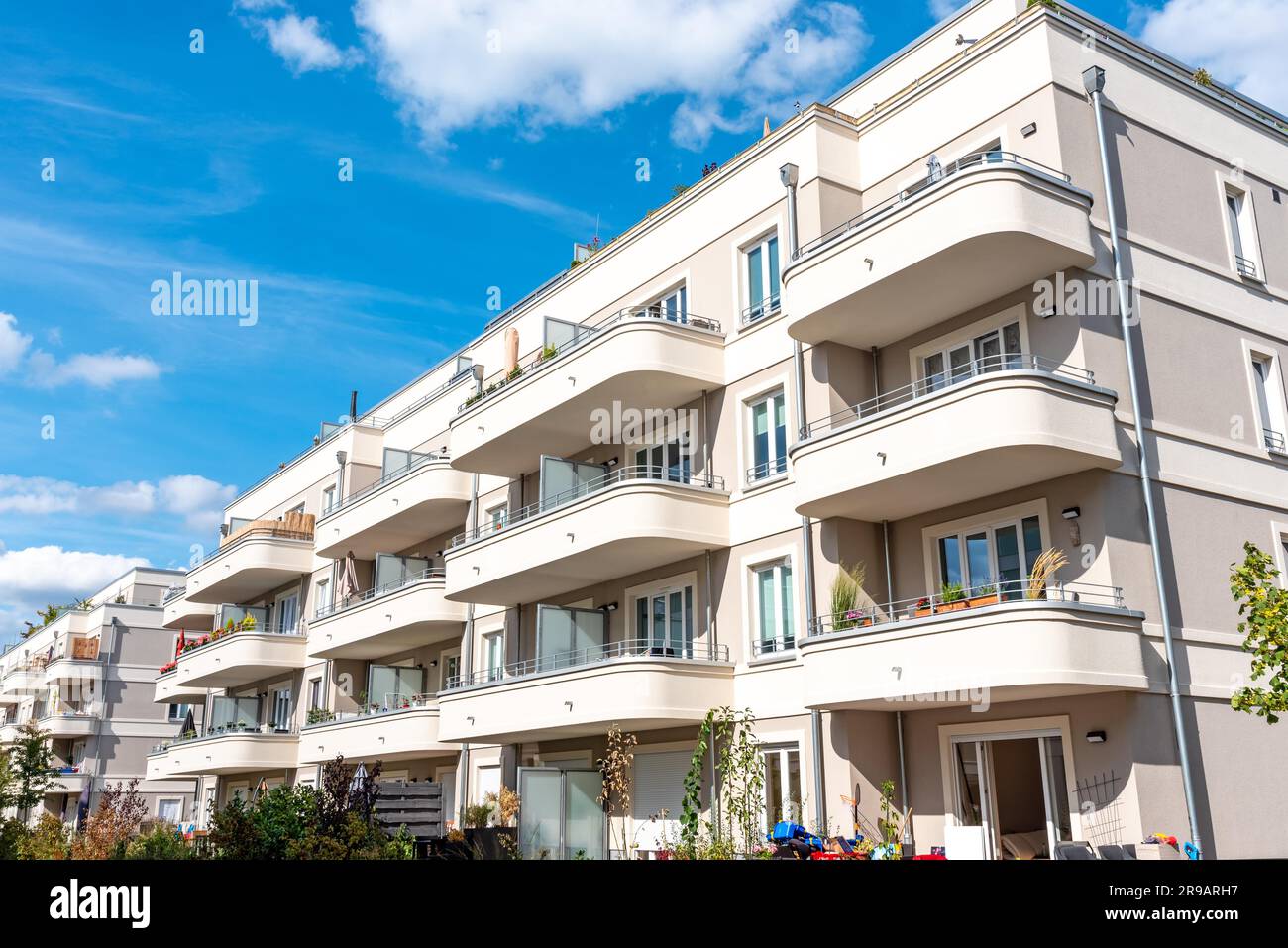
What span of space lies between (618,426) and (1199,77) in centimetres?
1324

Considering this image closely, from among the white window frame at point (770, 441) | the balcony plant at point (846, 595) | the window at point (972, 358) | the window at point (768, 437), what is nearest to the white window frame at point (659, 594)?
the white window frame at point (770, 441)

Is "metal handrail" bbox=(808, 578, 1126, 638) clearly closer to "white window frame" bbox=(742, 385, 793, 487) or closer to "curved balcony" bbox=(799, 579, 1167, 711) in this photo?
"curved balcony" bbox=(799, 579, 1167, 711)

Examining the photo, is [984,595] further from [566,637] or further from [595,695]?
[566,637]

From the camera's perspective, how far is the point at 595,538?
21.9 meters

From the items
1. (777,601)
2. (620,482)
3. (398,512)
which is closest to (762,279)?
(620,482)

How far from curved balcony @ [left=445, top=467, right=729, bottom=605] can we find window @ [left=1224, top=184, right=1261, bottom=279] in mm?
10380

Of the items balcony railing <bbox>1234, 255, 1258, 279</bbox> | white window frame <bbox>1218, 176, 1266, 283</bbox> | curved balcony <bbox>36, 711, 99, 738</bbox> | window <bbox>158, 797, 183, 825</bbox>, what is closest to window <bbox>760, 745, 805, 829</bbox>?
balcony railing <bbox>1234, 255, 1258, 279</bbox>

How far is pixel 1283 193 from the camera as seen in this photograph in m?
21.0

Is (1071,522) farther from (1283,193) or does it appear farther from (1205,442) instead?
(1283,193)

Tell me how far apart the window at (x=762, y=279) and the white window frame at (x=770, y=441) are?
1.65 metres

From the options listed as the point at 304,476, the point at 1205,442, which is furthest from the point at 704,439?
the point at 304,476

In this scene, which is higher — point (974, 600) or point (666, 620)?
point (666, 620)

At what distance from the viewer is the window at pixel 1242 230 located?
1984cm

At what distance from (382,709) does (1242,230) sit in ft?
81.1
